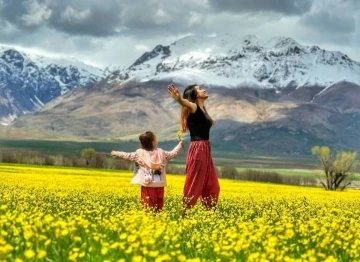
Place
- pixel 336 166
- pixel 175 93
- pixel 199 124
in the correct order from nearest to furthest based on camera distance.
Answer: pixel 175 93, pixel 199 124, pixel 336 166

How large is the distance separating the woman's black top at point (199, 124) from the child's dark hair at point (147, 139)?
838mm

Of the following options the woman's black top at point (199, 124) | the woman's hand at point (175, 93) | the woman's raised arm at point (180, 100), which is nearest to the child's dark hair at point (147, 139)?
the woman's black top at point (199, 124)

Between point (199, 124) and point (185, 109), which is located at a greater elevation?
point (185, 109)

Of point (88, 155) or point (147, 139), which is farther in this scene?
point (88, 155)

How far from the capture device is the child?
14.5 meters

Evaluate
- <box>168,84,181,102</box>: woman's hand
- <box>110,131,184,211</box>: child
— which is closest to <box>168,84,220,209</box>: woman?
<box>110,131,184,211</box>: child

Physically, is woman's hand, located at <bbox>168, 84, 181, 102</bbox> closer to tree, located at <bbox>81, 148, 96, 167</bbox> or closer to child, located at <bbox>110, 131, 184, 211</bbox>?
child, located at <bbox>110, 131, 184, 211</bbox>

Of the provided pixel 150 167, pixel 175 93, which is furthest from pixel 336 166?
pixel 175 93

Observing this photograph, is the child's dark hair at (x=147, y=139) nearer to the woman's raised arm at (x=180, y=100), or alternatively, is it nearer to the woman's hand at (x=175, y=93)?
the woman's raised arm at (x=180, y=100)

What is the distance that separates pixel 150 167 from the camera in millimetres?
14492

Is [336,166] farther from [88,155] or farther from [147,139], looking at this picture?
[147,139]

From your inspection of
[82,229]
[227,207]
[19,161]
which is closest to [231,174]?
[19,161]

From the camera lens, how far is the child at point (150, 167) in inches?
570

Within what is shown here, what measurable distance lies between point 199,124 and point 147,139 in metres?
1.15
